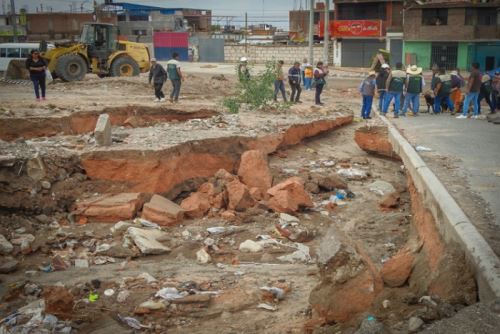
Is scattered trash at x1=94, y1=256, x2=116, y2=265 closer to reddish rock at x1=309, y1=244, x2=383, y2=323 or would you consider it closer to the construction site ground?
the construction site ground

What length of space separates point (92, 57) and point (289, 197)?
15348 mm

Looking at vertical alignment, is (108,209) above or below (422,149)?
below

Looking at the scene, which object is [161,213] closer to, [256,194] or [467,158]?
[256,194]

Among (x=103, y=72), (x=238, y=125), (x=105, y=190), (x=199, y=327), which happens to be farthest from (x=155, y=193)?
(x=103, y=72)

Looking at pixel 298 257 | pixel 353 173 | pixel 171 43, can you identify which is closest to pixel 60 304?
pixel 298 257

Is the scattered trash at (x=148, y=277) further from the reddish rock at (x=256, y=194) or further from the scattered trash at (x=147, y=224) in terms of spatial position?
the reddish rock at (x=256, y=194)

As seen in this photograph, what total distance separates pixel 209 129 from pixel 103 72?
1224cm

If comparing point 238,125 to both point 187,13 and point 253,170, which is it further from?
point 187,13

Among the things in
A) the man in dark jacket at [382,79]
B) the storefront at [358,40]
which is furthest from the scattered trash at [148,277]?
the storefront at [358,40]

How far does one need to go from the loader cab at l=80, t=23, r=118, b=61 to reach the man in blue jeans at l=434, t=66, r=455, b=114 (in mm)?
12947

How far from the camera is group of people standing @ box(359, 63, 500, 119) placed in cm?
1398

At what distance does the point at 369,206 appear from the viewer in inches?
380

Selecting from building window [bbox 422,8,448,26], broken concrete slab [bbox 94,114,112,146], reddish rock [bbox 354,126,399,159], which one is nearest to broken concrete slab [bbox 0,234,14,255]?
broken concrete slab [bbox 94,114,112,146]

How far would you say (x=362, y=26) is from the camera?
133ft
